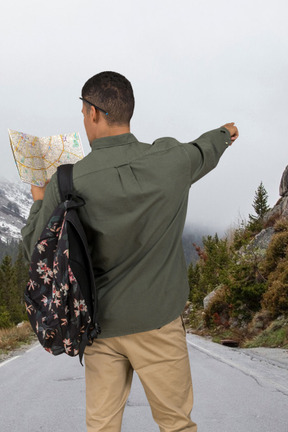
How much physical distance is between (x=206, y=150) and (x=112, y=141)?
0.48 meters

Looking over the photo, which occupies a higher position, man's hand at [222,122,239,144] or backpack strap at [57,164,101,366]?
man's hand at [222,122,239,144]

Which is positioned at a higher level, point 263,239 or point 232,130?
point 232,130

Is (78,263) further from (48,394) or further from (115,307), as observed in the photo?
(48,394)

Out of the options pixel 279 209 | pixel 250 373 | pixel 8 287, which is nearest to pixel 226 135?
pixel 250 373

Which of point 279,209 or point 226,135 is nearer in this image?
point 226,135

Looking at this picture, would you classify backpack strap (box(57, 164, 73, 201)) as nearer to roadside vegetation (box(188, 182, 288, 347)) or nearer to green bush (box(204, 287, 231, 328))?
roadside vegetation (box(188, 182, 288, 347))

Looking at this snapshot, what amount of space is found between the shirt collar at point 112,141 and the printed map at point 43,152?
0.95 feet

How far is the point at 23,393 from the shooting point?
18.4ft

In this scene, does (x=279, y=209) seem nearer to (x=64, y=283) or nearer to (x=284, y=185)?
(x=284, y=185)

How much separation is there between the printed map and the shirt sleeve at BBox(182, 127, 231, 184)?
636 millimetres

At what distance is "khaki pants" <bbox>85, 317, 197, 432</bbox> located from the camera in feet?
7.21

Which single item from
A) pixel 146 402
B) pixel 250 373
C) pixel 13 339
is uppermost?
pixel 146 402

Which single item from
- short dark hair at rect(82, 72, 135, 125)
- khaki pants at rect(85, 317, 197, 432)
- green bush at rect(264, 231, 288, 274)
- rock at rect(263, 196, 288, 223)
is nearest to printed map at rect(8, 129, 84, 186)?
short dark hair at rect(82, 72, 135, 125)

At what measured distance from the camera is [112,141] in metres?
2.22
